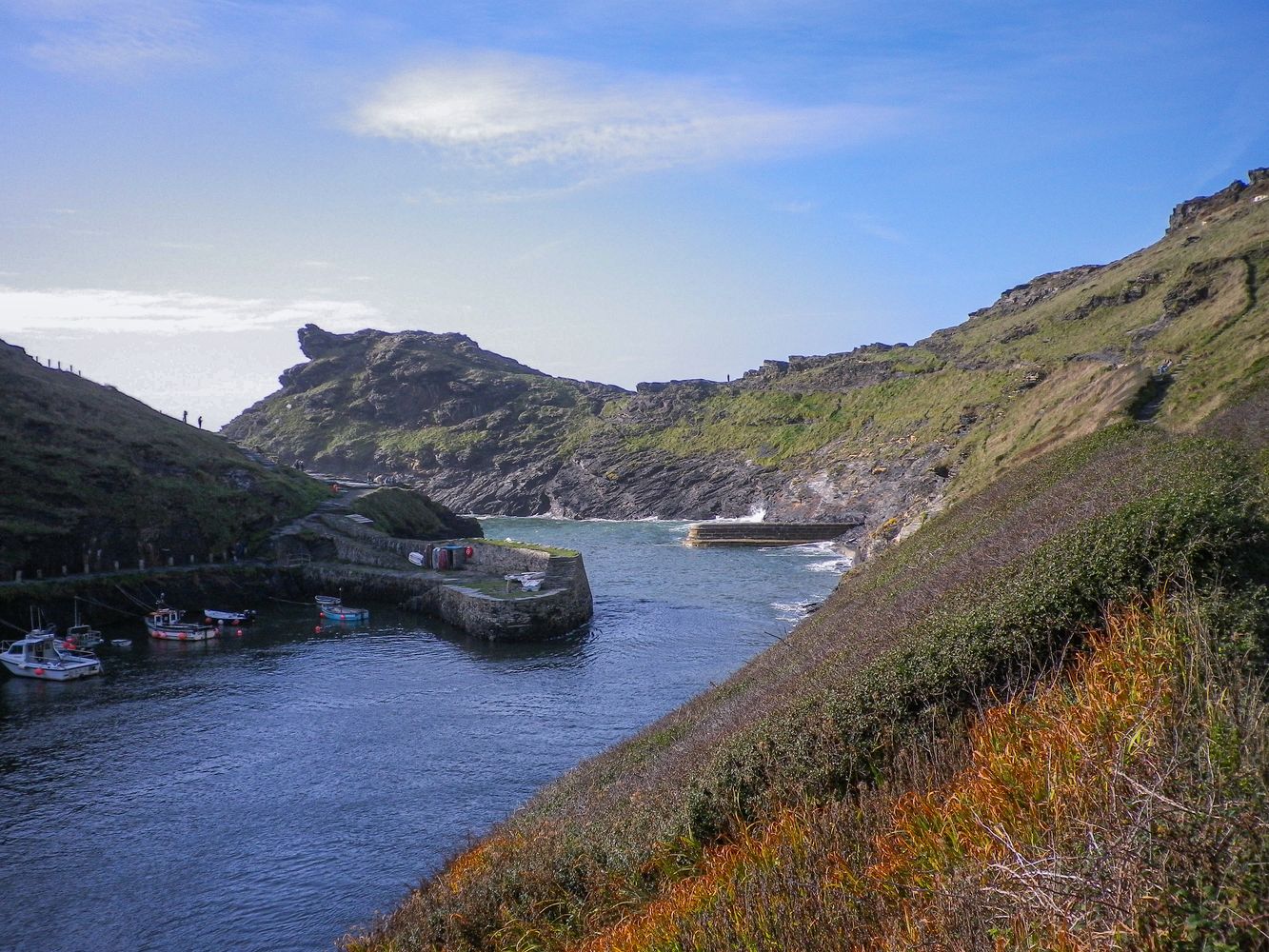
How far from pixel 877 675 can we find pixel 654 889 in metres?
4.03

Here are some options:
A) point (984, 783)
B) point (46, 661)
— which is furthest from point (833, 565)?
point (984, 783)

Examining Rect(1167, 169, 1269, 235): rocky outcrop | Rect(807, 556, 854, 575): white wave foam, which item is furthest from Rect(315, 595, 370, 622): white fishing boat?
Rect(1167, 169, 1269, 235): rocky outcrop

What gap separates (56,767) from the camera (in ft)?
89.0

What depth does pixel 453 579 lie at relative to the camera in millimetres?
53062

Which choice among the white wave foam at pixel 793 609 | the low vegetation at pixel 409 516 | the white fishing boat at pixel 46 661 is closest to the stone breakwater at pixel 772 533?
the low vegetation at pixel 409 516

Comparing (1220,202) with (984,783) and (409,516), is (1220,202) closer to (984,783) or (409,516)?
(409,516)

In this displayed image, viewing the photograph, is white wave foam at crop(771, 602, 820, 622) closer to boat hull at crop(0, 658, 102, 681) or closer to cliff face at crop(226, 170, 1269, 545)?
cliff face at crop(226, 170, 1269, 545)

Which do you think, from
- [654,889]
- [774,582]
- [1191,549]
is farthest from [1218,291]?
[654,889]

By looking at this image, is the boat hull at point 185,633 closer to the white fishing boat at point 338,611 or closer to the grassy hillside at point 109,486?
the white fishing boat at point 338,611

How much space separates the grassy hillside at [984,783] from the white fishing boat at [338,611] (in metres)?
35.5

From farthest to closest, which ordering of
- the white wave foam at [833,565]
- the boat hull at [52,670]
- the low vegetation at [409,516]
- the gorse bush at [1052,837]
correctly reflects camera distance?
the low vegetation at [409,516]
the white wave foam at [833,565]
the boat hull at [52,670]
the gorse bush at [1052,837]

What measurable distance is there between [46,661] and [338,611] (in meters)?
15.5

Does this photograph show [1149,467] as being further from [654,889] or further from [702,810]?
[654,889]

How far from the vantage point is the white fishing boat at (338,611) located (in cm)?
4992
